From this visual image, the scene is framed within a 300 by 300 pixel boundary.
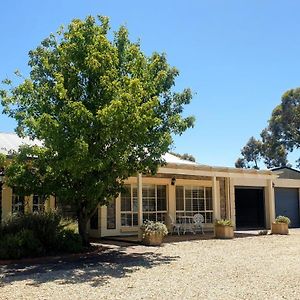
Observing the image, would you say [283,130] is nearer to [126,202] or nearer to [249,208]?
[249,208]

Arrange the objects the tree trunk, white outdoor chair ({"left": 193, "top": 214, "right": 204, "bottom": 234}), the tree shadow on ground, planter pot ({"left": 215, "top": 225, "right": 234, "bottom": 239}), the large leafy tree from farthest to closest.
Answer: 1. white outdoor chair ({"left": 193, "top": 214, "right": 204, "bottom": 234})
2. planter pot ({"left": 215, "top": 225, "right": 234, "bottom": 239})
3. the tree trunk
4. the large leafy tree
5. the tree shadow on ground

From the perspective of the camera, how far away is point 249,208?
26.9 meters

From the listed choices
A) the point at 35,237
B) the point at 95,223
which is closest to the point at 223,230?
the point at 95,223

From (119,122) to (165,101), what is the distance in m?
3.41

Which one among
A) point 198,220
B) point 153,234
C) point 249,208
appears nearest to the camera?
point 153,234

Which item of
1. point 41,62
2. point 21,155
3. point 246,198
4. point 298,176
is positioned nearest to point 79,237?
point 21,155

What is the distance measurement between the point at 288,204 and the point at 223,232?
35.5 feet

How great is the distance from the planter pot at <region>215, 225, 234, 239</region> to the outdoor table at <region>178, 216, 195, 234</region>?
2001mm

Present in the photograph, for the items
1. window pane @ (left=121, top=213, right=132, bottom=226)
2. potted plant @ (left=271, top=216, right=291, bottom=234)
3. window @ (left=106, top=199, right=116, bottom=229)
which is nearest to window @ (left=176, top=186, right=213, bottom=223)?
window pane @ (left=121, top=213, right=132, bottom=226)

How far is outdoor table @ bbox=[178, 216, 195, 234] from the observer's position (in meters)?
21.3

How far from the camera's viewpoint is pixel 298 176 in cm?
3222

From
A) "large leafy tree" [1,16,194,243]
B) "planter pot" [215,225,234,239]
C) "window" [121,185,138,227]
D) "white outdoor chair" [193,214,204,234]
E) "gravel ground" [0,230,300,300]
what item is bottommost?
"gravel ground" [0,230,300,300]

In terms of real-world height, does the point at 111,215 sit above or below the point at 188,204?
below

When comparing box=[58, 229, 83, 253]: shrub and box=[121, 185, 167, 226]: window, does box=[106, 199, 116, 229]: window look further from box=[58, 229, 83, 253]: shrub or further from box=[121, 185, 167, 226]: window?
box=[58, 229, 83, 253]: shrub
